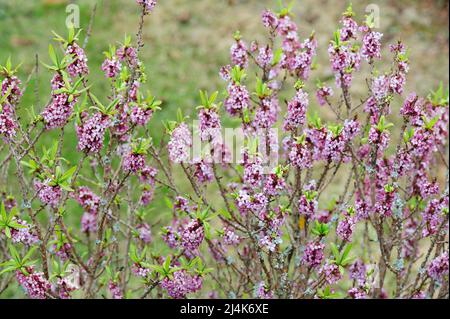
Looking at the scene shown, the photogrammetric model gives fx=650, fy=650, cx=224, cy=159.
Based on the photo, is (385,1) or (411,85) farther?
Answer: (385,1)

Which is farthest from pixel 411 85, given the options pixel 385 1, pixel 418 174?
pixel 418 174

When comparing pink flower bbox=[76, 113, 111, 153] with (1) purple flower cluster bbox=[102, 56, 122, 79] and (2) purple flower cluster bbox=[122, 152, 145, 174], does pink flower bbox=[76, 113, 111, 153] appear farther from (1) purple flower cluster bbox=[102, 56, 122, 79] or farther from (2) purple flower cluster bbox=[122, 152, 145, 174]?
(1) purple flower cluster bbox=[102, 56, 122, 79]

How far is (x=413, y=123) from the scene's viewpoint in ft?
10.5

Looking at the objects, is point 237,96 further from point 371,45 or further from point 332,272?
point 332,272

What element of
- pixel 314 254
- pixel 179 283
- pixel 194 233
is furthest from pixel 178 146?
pixel 314 254

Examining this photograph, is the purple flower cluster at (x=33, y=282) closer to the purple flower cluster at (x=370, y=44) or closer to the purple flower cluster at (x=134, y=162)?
the purple flower cluster at (x=134, y=162)

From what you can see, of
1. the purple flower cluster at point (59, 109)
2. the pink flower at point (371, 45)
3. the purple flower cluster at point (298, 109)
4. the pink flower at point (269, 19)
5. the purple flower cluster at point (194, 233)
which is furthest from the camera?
the pink flower at point (269, 19)

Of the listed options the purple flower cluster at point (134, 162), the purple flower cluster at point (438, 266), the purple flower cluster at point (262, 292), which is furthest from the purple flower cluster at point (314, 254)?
the purple flower cluster at point (134, 162)

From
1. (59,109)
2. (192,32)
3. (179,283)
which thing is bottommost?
(179,283)

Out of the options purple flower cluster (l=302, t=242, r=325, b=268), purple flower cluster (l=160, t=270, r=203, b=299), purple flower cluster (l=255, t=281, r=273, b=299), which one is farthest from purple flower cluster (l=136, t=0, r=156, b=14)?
purple flower cluster (l=255, t=281, r=273, b=299)

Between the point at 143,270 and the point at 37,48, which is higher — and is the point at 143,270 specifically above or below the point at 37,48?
below
